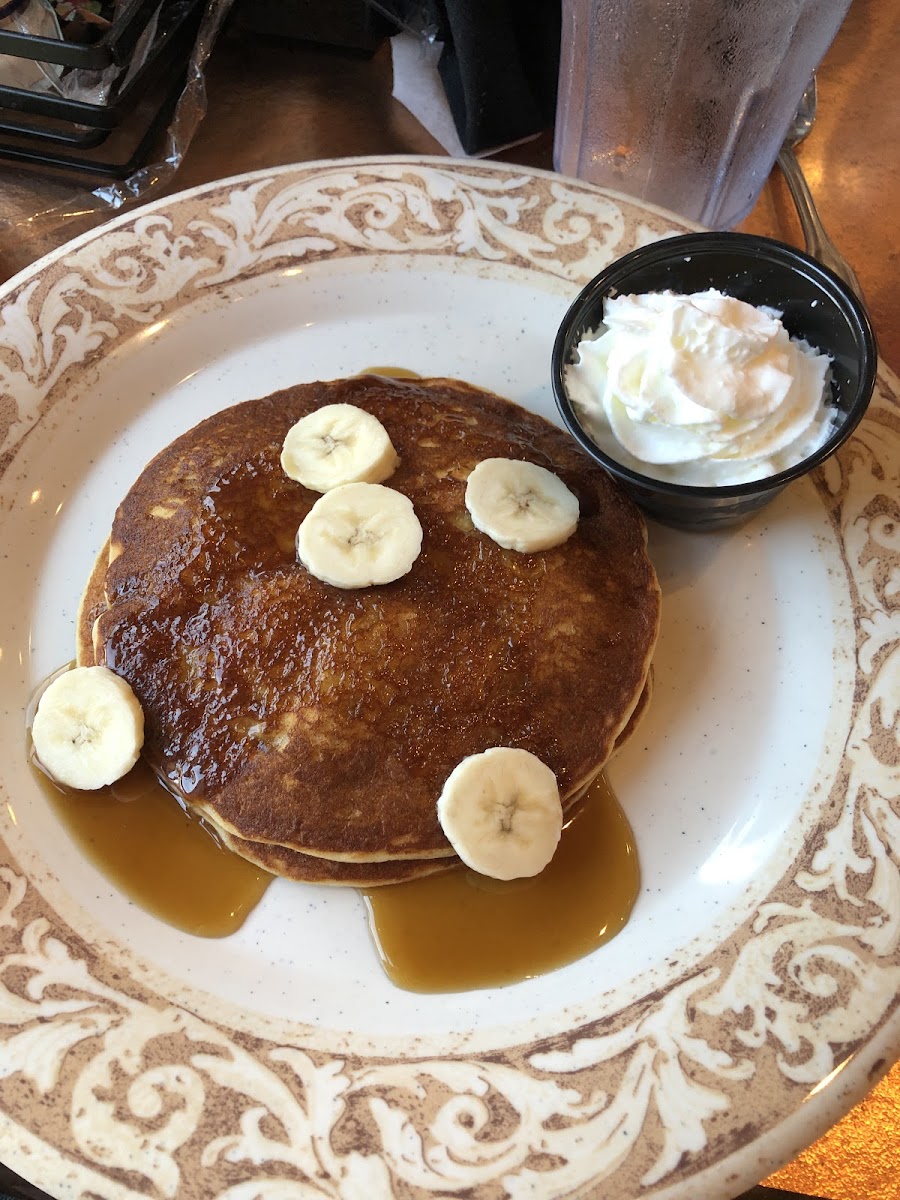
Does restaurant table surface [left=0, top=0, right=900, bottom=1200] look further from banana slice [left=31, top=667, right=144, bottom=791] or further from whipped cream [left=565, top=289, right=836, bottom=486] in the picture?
banana slice [left=31, top=667, right=144, bottom=791]

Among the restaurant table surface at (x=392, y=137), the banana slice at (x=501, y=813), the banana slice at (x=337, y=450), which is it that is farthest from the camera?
the restaurant table surface at (x=392, y=137)

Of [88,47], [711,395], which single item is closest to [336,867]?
[711,395]

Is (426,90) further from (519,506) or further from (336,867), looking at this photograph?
(336,867)

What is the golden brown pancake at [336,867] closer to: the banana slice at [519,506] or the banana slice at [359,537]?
the banana slice at [359,537]

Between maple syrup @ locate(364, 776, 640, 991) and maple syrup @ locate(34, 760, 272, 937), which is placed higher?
maple syrup @ locate(364, 776, 640, 991)

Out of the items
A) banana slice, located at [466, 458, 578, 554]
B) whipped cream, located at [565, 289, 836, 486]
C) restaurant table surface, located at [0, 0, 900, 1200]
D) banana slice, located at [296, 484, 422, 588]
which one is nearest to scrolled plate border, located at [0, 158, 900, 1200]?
whipped cream, located at [565, 289, 836, 486]

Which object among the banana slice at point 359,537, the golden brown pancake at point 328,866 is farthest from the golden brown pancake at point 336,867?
the banana slice at point 359,537
